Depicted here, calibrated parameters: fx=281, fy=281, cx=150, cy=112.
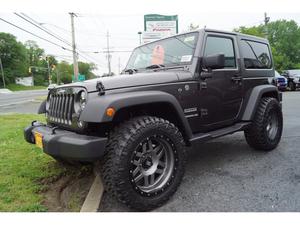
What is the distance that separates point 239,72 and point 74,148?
9.14ft

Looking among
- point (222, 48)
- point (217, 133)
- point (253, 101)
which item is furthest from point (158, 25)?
point (217, 133)

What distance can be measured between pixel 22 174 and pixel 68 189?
0.79 metres

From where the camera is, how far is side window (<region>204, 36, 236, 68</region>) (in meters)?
3.85

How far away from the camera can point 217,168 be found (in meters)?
3.98

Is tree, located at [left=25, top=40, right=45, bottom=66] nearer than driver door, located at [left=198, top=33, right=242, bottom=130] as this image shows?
No

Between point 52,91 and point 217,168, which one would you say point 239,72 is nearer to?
point 217,168

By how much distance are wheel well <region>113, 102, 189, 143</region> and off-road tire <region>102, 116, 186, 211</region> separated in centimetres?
12

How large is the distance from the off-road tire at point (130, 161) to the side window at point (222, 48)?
4.76ft

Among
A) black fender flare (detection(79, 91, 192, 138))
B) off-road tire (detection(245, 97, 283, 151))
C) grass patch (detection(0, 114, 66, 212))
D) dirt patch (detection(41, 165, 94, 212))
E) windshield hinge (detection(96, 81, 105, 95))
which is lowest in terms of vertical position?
dirt patch (detection(41, 165, 94, 212))

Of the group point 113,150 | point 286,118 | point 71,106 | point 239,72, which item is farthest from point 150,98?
point 286,118

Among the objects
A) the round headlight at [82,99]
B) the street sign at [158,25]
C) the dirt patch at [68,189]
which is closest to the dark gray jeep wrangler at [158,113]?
the round headlight at [82,99]

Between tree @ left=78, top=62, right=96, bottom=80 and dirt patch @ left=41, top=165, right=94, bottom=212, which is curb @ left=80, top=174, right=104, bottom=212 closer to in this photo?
dirt patch @ left=41, top=165, right=94, bottom=212

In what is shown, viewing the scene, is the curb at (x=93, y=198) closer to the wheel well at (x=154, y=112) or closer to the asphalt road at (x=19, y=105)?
the wheel well at (x=154, y=112)

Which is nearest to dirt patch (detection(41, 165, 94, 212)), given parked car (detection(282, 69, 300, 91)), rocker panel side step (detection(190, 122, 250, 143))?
rocker panel side step (detection(190, 122, 250, 143))
